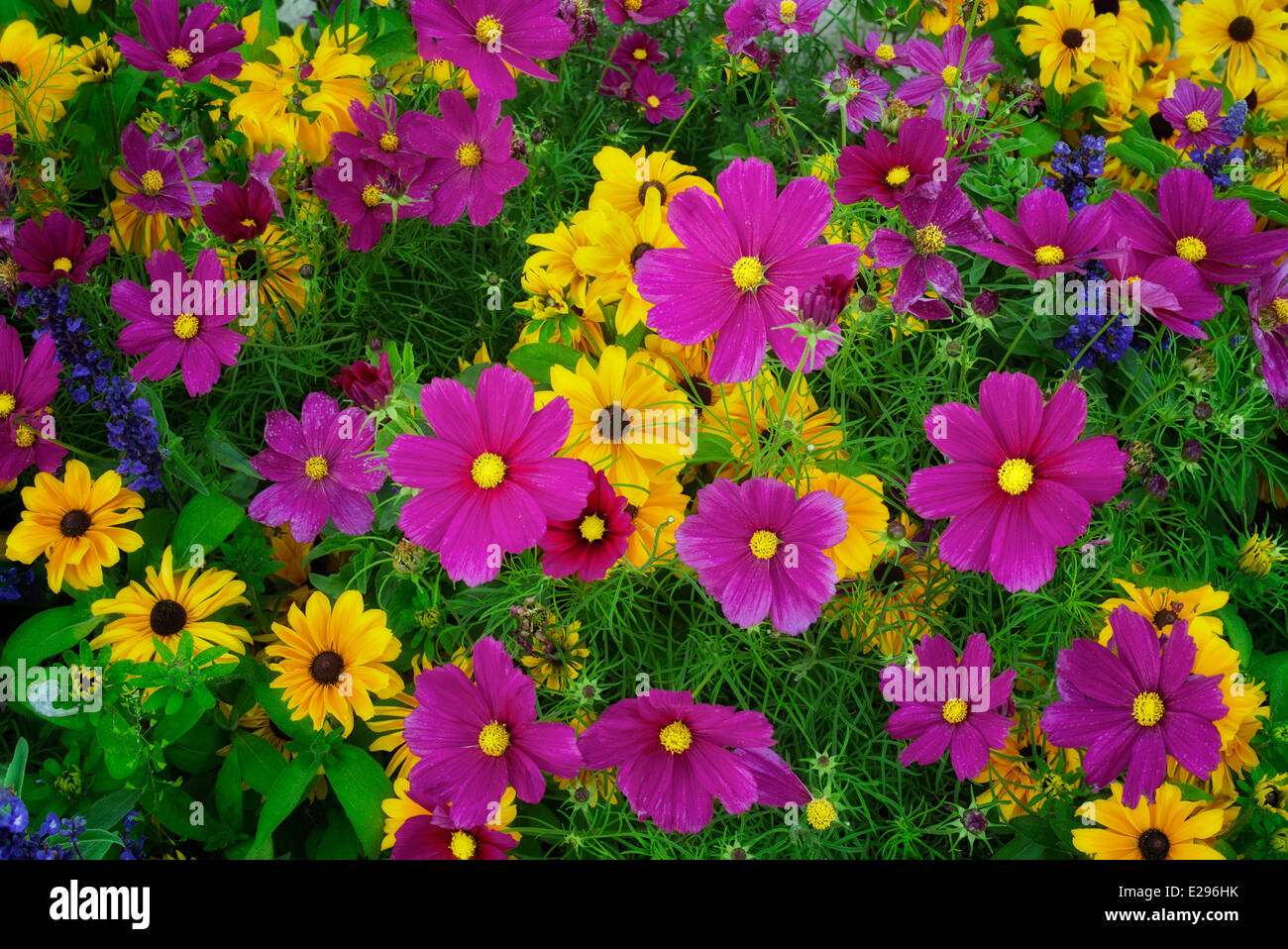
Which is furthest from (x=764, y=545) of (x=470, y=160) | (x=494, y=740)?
(x=470, y=160)

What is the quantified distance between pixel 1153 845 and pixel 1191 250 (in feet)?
1.49

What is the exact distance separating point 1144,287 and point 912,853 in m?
0.47

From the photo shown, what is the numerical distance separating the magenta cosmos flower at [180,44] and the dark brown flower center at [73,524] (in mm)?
432

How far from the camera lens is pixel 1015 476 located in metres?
0.68

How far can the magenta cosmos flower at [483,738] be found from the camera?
2.49ft

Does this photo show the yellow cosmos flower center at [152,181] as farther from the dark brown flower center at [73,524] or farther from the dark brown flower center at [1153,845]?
the dark brown flower center at [1153,845]

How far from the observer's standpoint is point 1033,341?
3.18ft

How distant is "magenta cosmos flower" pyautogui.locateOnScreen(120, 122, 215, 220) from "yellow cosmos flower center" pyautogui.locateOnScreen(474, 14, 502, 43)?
1.01 ft

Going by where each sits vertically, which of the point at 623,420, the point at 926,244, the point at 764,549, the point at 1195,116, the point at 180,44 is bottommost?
the point at 764,549

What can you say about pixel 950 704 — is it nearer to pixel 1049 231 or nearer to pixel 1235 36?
pixel 1049 231

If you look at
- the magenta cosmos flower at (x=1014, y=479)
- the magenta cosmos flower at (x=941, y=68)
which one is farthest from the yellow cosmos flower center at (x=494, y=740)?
the magenta cosmos flower at (x=941, y=68)

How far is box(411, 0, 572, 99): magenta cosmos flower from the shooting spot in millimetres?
897

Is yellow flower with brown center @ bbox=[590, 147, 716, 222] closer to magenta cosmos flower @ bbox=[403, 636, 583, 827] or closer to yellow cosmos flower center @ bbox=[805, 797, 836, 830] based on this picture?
magenta cosmos flower @ bbox=[403, 636, 583, 827]

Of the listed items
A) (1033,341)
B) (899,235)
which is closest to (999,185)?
(1033,341)
